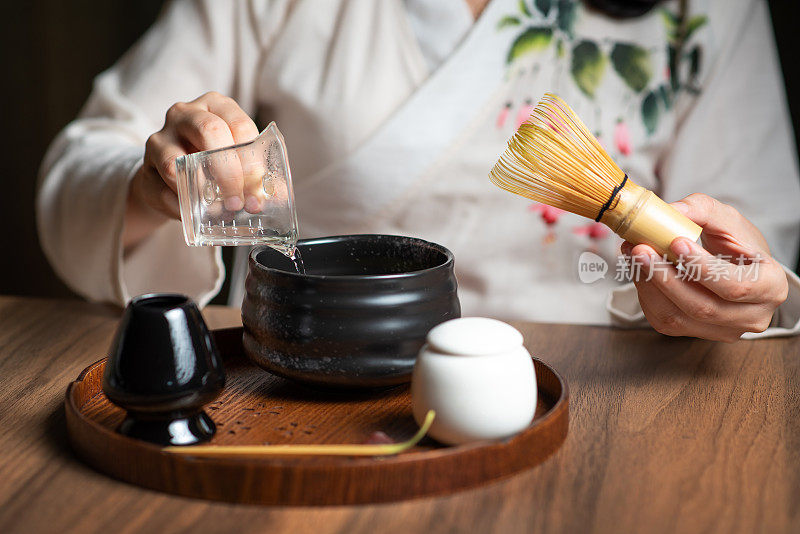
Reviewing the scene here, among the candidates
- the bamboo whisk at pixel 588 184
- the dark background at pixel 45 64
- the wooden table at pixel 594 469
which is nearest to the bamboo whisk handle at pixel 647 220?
the bamboo whisk at pixel 588 184

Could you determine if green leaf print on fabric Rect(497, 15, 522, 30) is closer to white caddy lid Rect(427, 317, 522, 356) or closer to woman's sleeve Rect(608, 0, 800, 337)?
woman's sleeve Rect(608, 0, 800, 337)

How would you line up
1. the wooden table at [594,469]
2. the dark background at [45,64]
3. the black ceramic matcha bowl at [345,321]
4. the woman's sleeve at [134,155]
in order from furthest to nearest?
the dark background at [45,64]
the woman's sleeve at [134,155]
the black ceramic matcha bowl at [345,321]
the wooden table at [594,469]

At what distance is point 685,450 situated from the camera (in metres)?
0.58

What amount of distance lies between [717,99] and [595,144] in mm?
558

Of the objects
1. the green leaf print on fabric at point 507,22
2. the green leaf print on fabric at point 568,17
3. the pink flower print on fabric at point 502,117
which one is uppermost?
the green leaf print on fabric at point 568,17

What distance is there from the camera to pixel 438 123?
1058 mm

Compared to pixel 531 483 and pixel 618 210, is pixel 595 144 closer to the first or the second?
pixel 618 210

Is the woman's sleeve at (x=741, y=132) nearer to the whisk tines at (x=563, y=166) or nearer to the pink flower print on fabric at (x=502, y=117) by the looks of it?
the pink flower print on fabric at (x=502, y=117)

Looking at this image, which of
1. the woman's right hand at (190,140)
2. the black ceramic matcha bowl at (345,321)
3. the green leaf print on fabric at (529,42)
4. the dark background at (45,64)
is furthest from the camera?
the dark background at (45,64)

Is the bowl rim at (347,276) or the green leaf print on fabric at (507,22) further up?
the green leaf print on fabric at (507,22)

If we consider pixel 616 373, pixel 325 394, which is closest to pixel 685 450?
pixel 616 373

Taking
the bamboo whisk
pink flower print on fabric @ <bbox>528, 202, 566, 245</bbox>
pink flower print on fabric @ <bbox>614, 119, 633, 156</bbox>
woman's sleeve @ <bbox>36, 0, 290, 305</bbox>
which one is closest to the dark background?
woman's sleeve @ <bbox>36, 0, 290, 305</bbox>

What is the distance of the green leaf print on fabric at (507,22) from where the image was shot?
1068 millimetres

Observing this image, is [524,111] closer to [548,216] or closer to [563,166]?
[548,216]
